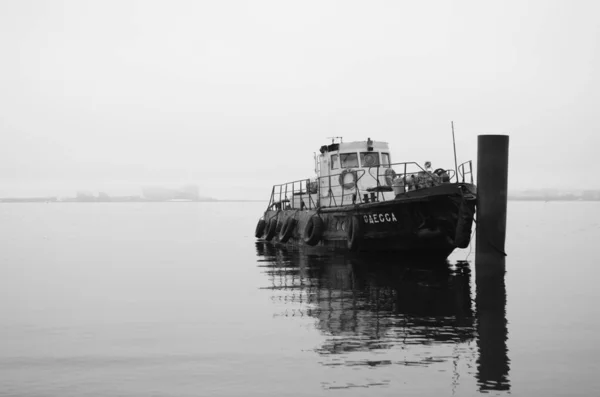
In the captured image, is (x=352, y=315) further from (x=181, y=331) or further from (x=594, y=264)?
(x=594, y=264)

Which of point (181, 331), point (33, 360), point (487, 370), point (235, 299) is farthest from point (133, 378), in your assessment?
point (235, 299)

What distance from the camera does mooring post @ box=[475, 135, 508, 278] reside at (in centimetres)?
1784

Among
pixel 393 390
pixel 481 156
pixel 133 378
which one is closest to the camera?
pixel 393 390

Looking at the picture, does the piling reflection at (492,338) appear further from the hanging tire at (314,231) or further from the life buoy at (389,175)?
the hanging tire at (314,231)

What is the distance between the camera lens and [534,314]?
12680 mm

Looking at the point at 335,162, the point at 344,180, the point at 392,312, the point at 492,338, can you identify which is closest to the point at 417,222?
the point at 344,180

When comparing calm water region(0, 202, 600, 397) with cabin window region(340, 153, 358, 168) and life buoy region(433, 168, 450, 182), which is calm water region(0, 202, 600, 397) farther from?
cabin window region(340, 153, 358, 168)

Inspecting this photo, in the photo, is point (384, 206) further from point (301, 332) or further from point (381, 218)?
point (301, 332)

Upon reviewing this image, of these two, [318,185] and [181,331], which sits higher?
[318,185]

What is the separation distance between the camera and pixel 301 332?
10891mm

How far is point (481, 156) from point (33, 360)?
12.7 meters

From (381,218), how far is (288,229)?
30.9 feet

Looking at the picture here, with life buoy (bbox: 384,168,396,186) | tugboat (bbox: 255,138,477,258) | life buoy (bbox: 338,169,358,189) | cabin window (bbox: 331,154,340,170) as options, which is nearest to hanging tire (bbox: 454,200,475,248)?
tugboat (bbox: 255,138,477,258)

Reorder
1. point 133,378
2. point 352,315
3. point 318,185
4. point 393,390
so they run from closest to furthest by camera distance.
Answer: point 393,390
point 133,378
point 352,315
point 318,185
